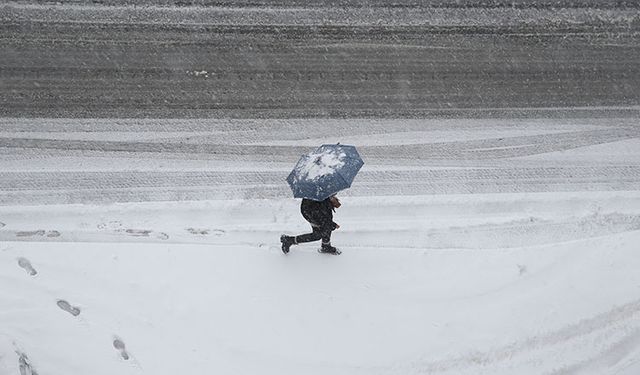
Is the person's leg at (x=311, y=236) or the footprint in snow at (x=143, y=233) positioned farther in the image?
the footprint in snow at (x=143, y=233)

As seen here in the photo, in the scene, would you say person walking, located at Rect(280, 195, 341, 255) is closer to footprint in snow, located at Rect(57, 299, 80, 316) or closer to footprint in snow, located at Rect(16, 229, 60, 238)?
footprint in snow, located at Rect(57, 299, 80, 316)

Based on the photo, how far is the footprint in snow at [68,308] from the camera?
6855mm

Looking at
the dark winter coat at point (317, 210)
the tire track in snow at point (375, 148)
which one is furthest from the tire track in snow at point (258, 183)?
the dark winter coat at point (317, 210)

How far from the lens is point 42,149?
8.64m

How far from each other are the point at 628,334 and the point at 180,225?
17.2 feet

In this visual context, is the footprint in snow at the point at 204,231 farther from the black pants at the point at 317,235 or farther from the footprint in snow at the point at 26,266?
the footprint in snow at the point at 26,266

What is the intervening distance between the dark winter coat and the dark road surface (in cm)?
269

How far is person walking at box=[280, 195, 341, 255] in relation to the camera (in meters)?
6.68

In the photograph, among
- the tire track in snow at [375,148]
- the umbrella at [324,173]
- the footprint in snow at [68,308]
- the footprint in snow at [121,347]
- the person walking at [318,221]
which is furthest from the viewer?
the tire track in snow at [375,148]

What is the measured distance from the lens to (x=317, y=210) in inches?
263

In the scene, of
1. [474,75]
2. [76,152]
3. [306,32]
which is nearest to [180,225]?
[76,152]

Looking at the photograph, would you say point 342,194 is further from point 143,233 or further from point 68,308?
point 68,308

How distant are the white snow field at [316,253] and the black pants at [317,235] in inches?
15.3

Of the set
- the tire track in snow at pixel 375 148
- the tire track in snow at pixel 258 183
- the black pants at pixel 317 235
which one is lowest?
the black pants at pixel 317 235
